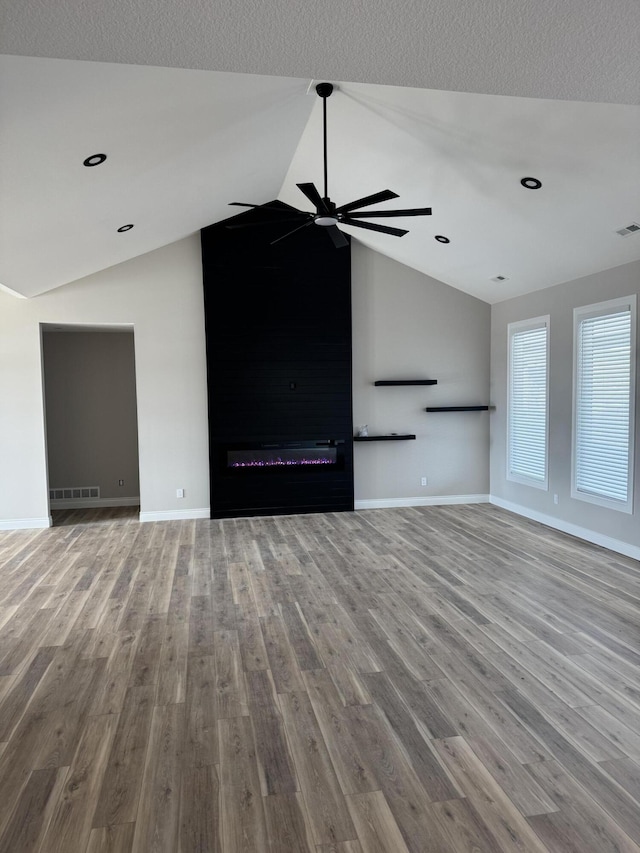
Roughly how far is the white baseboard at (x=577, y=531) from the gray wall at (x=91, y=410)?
5.42 m

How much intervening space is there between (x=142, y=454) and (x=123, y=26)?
19.1 ft

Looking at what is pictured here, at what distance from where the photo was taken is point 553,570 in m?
4.85

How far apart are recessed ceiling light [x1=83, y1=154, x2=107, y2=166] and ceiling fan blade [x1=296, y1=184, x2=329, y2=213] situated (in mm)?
1390

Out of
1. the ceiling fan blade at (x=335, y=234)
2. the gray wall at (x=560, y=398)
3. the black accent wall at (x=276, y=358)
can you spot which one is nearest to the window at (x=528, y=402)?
the gray wall at (x=560, y=398)

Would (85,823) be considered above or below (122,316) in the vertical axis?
below

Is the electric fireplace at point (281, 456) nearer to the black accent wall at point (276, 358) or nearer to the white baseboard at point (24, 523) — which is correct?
the black accent wall at point (276, 358)

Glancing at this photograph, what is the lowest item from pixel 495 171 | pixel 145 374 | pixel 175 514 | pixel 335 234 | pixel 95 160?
pixel 175 514

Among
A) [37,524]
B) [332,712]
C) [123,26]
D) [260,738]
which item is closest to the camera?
[123,26]

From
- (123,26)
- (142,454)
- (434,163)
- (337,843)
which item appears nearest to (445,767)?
(337,843)

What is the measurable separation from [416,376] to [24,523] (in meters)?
5.38

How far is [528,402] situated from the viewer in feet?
22.7

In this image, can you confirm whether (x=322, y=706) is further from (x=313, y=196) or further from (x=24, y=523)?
(x=24, y=523)

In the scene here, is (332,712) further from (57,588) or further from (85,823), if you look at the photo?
(57,588)

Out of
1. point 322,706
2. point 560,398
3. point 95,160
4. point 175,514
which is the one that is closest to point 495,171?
point 560,398
